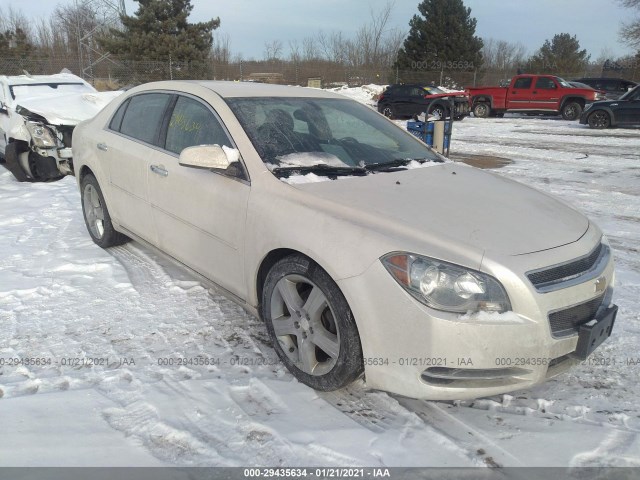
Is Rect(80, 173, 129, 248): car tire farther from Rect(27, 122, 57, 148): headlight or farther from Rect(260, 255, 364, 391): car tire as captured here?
Rect(27, 122, 57, 148): headlight

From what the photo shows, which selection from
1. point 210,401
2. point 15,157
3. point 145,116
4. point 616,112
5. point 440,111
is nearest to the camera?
point 210,401

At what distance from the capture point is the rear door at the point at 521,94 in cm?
1995

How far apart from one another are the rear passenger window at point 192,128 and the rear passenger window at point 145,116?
0.67 feet

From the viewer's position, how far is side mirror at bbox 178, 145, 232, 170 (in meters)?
2.90

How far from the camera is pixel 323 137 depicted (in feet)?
11.2

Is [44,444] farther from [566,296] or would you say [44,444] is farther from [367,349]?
[566,296]

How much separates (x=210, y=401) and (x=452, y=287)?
1.40m

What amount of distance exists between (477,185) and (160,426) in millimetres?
2294

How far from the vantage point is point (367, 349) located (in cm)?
232

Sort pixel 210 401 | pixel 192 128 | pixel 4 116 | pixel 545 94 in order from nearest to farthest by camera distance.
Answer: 1. pixel 210 401
2. pixel 192 128
3. pixel 4 116
4. pixel 545 94

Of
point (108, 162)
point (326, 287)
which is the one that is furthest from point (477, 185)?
point (108, 162)

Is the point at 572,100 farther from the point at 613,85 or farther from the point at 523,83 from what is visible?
the point at 613,85

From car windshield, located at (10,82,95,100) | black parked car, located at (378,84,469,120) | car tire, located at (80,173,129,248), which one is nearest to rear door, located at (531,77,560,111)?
black parked car, located at (378,84,469,120)

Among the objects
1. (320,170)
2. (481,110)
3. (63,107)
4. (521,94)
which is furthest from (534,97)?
→ (320,170)
